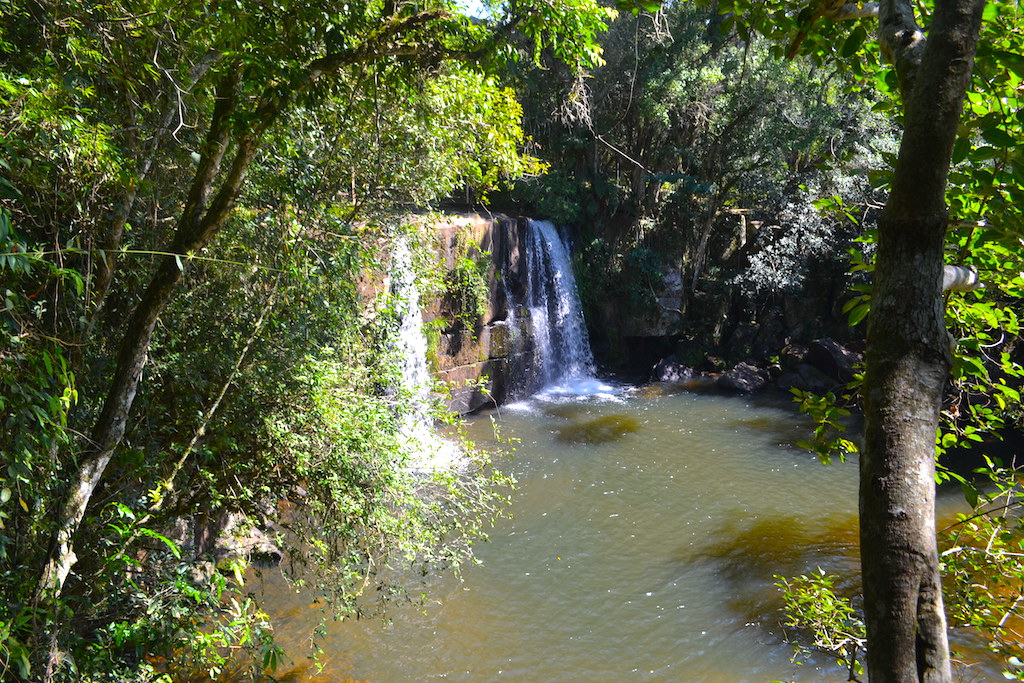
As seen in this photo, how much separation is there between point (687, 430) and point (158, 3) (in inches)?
415

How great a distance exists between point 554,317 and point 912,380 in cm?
1427

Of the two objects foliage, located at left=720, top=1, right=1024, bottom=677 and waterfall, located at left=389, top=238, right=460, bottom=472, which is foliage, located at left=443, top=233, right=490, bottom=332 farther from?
foliage, located at left=720, top=1, right=1024, bottom=677

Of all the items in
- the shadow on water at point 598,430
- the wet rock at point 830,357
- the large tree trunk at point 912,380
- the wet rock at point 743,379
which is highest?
the large tree trunk at point 912,380

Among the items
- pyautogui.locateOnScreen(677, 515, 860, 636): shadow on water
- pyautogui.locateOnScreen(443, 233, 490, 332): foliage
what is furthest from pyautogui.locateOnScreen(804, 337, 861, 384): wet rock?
pyautogui.locateOnScreen(443, 233, 490, 332): foliage

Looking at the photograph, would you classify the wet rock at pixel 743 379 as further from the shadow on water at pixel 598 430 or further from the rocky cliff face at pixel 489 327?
the rocky cliff face at pixel 489 327

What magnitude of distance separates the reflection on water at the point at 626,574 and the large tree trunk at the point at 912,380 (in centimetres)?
513

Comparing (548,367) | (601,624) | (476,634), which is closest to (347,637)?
(476,634)

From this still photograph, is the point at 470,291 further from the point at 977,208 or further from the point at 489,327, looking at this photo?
the point at 977,208

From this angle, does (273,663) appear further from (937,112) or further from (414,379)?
(414,379)

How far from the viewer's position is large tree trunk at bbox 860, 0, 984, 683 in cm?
121

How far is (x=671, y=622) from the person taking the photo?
21.8 ft

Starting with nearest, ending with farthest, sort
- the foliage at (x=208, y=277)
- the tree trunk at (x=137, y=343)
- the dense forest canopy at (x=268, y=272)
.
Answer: the dense forest canopy at (x=268, y=272)
the foliage at (x=208, y=277)
the tree trunk at (x=137, y=343)

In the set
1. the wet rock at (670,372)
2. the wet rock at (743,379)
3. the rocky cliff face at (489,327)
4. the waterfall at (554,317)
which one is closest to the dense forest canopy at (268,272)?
the rocky cliff face at (489,327)

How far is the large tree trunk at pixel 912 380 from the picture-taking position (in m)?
1.21
